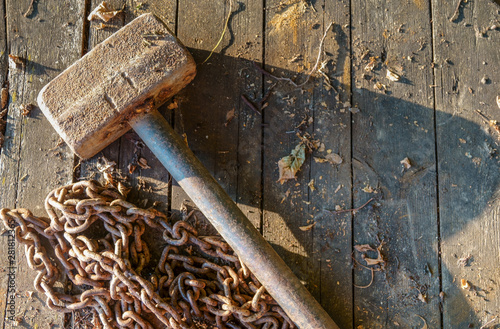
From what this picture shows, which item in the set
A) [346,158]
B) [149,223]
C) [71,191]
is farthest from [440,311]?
[71,191]

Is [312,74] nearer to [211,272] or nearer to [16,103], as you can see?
[211,272]

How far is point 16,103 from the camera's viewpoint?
2.51 m

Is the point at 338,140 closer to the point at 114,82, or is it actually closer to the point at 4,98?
the point at 114,82

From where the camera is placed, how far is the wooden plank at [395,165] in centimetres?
236

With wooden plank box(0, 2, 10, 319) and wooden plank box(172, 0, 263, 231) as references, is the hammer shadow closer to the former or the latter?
wooden plank box(172, 0, 263, 231)

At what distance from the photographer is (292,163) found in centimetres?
241

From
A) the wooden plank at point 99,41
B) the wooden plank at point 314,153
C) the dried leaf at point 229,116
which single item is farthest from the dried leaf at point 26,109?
the wooden plank at point 314,153

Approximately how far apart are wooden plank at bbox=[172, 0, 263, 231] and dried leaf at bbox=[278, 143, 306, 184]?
0.50ft

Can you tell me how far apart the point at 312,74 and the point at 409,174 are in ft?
2.89

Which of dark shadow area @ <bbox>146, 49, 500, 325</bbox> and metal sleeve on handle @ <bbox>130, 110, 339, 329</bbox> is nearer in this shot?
metal sleeve on handle @ <bbox>130, 110, 339, 329</bbox>

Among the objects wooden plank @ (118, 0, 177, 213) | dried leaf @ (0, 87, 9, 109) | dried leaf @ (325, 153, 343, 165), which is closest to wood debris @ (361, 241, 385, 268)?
dried leaf @ (325, 153, 343, 165)

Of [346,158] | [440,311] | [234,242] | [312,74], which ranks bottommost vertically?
[440,311]

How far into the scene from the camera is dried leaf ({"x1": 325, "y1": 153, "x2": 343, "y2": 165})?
7.97 feet

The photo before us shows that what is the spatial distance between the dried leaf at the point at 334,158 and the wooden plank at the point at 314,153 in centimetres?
2
